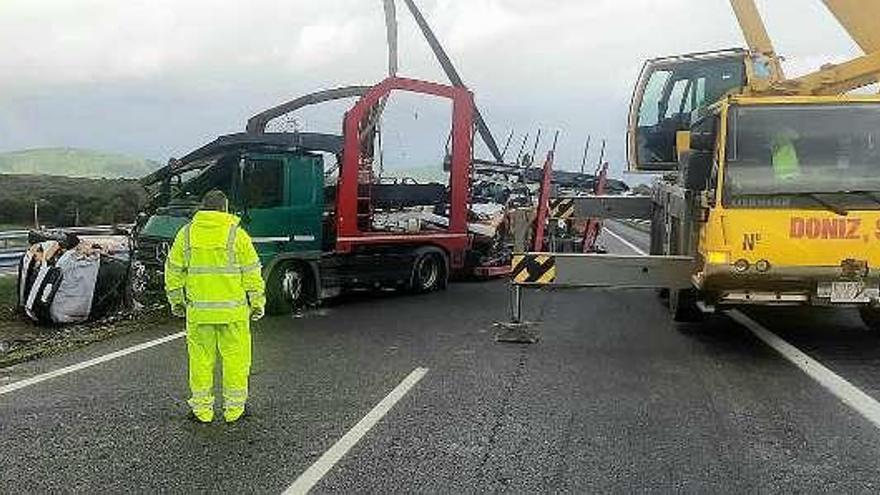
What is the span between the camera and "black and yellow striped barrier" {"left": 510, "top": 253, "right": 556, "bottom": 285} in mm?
9969

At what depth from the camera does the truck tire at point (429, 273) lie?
14.8 metres

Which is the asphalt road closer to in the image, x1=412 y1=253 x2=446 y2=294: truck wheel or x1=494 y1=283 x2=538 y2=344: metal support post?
x1=494 y1=283 x2=538 y2=344: metal support post

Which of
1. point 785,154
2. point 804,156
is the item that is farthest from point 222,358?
point 804,156

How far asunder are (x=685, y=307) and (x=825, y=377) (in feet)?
9.13

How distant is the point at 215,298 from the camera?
21.2 ft

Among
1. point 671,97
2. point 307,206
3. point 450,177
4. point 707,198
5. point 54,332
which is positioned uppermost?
point 671,97

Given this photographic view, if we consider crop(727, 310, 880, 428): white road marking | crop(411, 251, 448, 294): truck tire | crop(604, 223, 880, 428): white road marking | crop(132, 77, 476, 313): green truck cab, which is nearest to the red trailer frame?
crop(132, 77, 476, 313): green truck cab

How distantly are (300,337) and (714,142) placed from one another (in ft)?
15.1

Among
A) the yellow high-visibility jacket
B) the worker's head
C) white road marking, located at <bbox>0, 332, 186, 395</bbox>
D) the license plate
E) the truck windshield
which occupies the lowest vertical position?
white road marking, located at <bbox>0, 332, 186, 395</bbox>

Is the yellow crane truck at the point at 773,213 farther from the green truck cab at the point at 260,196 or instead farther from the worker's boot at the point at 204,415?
the worker's boot at the point at 204,415

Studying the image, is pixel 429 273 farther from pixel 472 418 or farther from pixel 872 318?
pixel 472 418

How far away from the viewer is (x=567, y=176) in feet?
66.8

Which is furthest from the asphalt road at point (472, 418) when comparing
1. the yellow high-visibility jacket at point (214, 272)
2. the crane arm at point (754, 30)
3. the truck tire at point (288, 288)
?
the crane arm at point (754, 30)

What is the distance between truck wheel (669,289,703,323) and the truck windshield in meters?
1.98
